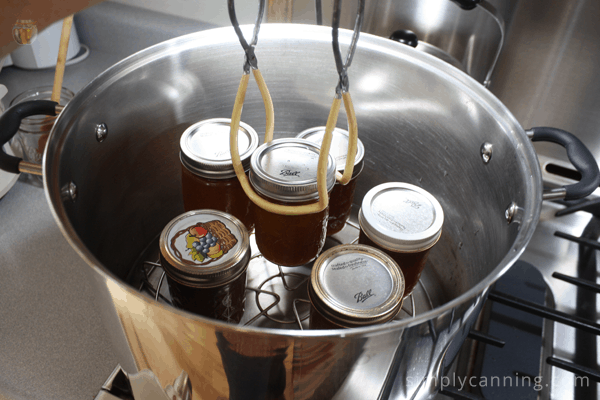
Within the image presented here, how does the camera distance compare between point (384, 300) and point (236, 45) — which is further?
point (236, 45)

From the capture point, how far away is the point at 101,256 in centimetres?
52

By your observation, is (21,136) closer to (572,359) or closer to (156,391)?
(156,391)

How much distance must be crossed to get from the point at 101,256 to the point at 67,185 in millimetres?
126

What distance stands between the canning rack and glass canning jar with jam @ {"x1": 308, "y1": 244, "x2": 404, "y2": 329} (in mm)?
104

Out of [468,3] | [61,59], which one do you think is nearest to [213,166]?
[61,59]

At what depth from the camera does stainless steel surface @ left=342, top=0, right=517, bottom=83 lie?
2.24 feet

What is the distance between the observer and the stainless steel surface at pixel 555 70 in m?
0.64

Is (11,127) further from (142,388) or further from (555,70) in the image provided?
(555,70)

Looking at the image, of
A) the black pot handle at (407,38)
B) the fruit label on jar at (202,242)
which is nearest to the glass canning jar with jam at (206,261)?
the fruit label on jar at (202,242)

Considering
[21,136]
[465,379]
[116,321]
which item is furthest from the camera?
[21,136]

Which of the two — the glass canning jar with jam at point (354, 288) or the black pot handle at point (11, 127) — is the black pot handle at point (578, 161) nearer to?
the glass canning jar with jam at point (354, 288)

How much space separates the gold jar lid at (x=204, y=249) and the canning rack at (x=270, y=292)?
10 centimetres

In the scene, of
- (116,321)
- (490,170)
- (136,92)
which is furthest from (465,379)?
(136,92)

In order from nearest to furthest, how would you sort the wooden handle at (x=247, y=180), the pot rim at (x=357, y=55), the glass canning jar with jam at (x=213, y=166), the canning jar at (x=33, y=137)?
the pot rim at (x=357, y=55) < the wooden handle at (x=247, y=180) < the glass canning jar with jam at (x=213, y=166) < the canning jar at (x=33, y=137)
